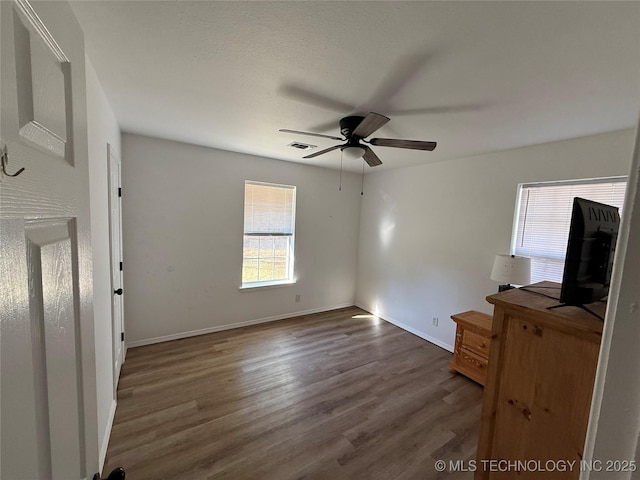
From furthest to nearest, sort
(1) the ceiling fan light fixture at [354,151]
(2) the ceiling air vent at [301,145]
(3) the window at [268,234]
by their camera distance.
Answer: (3) the window at [268,234]
(2) the ceiling air vent at [301,145]
(1) the ceiling fan light fixture at [354,151]

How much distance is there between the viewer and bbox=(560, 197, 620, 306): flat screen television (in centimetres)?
95

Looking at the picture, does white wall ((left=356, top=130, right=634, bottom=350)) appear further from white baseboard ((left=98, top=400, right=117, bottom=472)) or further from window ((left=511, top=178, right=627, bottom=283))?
white baseboard ((left=98, top=400, right=117, bottom=472))

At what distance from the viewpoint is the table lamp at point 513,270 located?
2457 mm

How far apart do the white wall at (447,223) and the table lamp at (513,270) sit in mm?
436

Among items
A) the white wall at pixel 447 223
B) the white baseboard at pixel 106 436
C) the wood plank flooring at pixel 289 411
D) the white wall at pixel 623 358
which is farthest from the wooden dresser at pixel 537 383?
the white baseboard at pixel 106 436

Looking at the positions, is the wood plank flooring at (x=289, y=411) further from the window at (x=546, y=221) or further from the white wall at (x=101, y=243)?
the window at (x=546, y=221)

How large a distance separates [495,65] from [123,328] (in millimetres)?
3958

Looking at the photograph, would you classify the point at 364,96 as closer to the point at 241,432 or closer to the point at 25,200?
the point at 25,200

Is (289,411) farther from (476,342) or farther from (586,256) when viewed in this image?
(586,256)

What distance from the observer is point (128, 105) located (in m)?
2.12

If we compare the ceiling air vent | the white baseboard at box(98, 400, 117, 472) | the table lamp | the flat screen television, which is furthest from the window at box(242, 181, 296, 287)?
the flat screen television

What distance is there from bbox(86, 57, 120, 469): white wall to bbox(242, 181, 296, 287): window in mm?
1881

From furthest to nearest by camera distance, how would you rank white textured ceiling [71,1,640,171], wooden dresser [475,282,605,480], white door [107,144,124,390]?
white door [107,144,124,390], white textured ceiling [71,1,640,171], wooden dresser [475,282,605,480]

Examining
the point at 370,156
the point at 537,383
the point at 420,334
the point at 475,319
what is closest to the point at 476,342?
the point at 475,319
